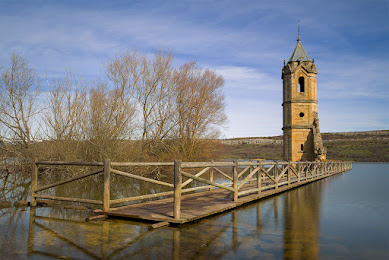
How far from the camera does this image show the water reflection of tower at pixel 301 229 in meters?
5.56

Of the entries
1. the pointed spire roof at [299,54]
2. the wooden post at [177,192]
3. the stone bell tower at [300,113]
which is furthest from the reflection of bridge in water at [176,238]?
the pointed spire roof at [299,54]

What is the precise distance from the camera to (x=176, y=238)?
6.24 m

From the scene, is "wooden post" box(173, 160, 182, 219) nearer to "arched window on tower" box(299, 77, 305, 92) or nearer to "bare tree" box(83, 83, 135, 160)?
"bare tree" box(83, 83, 135, 160)

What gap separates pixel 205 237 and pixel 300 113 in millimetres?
35114

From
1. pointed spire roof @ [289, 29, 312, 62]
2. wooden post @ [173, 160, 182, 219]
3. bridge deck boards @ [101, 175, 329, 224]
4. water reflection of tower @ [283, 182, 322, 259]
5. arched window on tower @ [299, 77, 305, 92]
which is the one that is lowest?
water reflection of tower @ [283, 182, 322, 259]

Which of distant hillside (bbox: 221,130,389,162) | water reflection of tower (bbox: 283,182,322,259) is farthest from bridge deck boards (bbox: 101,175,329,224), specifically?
distant hillside (bbox: 221,130,389,162)

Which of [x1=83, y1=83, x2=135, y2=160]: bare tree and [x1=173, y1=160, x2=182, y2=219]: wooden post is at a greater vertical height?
[x1=83, y1=83, x2=135, y2=160]: bare tree

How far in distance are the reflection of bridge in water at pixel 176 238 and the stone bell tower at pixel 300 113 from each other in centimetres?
3093

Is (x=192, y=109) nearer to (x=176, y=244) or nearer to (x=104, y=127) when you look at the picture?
(x=104, y=127)

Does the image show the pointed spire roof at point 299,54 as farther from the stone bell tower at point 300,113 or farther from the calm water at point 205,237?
the calm water at point 205,237

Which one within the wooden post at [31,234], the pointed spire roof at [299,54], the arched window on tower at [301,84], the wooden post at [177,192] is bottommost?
the wooden post at [31,234]

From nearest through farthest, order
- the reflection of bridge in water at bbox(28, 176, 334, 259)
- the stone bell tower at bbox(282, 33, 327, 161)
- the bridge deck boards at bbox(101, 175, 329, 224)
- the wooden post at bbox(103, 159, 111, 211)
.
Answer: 1. the reflection of bridge in water at bbox(28, 176, 334, 259)
2. the bridge deck boards at bbox(101, 175, 329, 224)
3. the wooden post at bbox(103, 159, 111, 211)
4. the stone bell tower at bbox(282, 33, 327, 161)

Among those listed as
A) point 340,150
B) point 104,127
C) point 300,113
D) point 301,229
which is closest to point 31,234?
point 301,229

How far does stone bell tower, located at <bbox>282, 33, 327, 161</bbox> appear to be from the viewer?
38.1 meters
